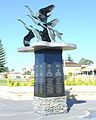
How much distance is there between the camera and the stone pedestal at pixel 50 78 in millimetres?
14984

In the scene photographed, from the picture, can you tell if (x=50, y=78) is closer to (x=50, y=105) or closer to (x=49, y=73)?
(x=49, y=73)

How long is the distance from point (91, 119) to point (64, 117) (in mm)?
1260

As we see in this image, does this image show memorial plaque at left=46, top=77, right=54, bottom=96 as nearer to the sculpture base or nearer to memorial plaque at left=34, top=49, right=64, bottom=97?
memorial plaque at left=34, top=49, right=64, bottom=97

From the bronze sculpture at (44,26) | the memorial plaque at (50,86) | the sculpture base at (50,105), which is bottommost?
the sculpture base at (50,105)

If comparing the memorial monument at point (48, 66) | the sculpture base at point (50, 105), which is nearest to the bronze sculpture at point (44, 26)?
the memorial monument at point (48, 66)

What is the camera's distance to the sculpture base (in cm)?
1501

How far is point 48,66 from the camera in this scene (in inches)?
591

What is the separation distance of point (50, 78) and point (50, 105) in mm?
1205

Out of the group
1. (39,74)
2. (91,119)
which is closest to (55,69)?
(39,74)

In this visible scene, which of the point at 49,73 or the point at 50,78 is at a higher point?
the point at 49,73

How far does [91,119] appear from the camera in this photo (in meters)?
13.4

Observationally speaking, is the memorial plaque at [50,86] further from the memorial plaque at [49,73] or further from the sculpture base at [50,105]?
the sculpture base at [50,105]

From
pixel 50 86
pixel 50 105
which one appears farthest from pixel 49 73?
pixel 50 105

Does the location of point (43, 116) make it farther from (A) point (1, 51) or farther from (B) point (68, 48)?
(A) point (1, 51)
